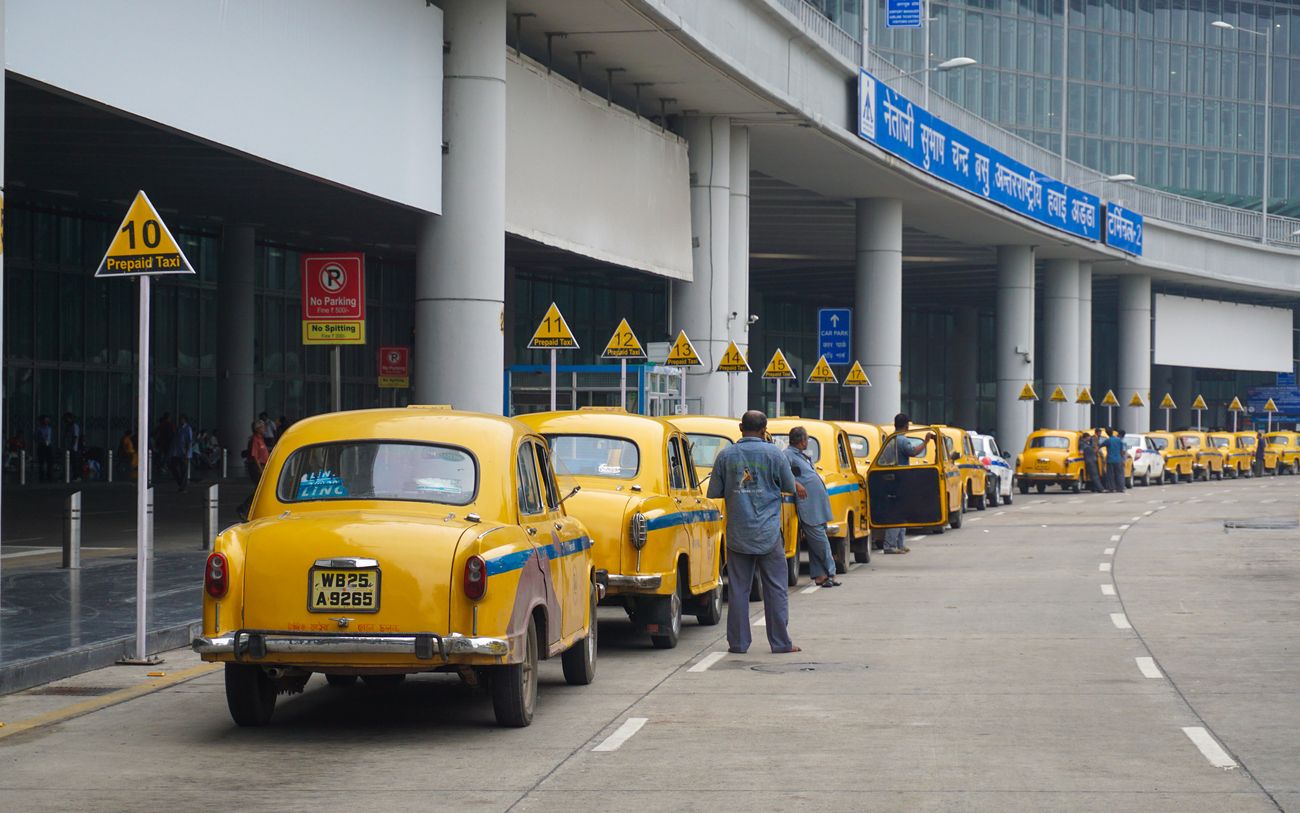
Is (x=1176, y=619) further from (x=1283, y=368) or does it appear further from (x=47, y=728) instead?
(x=1283, y=368)

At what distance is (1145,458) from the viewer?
57625 mm

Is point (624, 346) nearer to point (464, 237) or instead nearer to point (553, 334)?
point (553, 334)

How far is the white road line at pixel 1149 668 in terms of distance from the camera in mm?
12969

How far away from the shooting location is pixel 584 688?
12438mm

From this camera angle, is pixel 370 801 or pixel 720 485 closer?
pixel 370 801

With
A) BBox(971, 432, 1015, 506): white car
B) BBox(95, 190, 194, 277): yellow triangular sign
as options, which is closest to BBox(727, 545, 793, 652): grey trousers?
BBox(95, 190, 194, 277): yellow triangular sign

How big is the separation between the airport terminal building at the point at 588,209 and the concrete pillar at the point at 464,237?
4cm

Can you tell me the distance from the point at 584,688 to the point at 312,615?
297cm

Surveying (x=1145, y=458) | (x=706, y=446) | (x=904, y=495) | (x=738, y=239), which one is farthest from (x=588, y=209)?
(x=1145, y=458)

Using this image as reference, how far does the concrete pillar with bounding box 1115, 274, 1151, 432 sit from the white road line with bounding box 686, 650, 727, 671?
58.9 metres

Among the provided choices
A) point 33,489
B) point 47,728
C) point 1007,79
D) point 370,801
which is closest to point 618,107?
point 33,489

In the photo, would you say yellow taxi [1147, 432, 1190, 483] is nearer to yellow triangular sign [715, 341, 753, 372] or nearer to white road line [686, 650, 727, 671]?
yellow triangular sign [715, 341, 753, 372]

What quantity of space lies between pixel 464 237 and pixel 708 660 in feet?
38.4

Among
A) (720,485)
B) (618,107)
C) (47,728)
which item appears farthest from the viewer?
(618,107)
